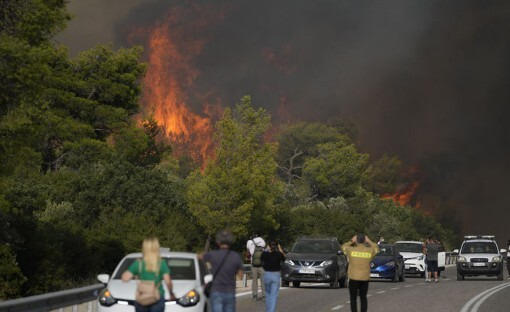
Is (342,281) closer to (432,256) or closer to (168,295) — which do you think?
(432,256)

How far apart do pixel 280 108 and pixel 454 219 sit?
129ft

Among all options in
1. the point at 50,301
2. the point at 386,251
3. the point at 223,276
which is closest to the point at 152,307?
the point at 223,276

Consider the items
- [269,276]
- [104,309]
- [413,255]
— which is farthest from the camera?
[413,255]

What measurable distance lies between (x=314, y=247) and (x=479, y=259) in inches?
452

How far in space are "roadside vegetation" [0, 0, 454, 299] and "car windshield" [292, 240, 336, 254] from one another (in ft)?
20.8

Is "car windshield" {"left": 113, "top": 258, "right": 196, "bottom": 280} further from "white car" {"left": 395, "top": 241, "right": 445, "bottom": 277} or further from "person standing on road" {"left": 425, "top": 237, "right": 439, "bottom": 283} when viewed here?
"white car" {"left": 395, "top": 241, "right": 445, "bottom": 277}

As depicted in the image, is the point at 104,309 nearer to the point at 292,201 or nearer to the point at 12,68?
the point at 12,68

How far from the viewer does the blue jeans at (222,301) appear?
1412cm

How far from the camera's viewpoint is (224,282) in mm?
14102

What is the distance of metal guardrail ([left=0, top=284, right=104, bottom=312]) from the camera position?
16.4 m

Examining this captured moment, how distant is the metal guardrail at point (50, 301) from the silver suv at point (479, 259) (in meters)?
26.7

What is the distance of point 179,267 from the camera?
17641mm

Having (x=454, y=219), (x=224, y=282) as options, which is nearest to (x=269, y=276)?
(x=224, y=282)

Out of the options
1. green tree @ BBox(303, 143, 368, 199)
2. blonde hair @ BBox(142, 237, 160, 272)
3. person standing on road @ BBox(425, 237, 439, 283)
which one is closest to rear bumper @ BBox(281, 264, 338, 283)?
person standing on road @ BBox(425, 237, 439, 283)
